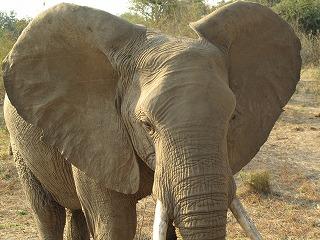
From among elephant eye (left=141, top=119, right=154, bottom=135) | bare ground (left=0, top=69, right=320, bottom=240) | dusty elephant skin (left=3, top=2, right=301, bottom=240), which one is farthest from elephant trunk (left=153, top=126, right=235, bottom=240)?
bare ground (left=0, top=69, right=320, bottom=240)

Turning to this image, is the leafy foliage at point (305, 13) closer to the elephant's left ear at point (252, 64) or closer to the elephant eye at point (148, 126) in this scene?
the elephant's left ear at point (252, 64)

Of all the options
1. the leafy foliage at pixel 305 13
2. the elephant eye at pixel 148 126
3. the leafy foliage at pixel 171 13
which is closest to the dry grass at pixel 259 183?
the leafy foliage at pixel 171 13

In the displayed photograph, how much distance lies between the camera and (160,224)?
2.29 metres

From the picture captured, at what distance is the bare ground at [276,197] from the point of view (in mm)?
5059

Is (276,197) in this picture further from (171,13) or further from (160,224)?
(171,13)

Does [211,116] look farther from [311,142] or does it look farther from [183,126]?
[311,142]

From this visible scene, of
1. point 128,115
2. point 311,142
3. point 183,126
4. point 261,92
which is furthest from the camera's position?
point 311,142

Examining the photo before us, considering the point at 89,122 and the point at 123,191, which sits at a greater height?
the point at 89,122

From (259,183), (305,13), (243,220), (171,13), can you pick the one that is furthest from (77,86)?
(305,13)

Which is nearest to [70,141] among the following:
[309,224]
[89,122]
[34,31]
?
[89,122]

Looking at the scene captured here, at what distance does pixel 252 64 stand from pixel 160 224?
104 centimetres

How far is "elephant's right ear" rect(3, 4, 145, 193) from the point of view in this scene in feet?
8.79

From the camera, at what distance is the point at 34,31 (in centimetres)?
279

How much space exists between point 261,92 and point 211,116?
87 centimetres
